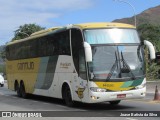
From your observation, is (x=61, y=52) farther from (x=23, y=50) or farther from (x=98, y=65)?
(x=23, y=50)

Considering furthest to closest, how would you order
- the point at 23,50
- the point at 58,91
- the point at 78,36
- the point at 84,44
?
the point at 23,50 → the point at 58,91 → the point at 78,36 → the point at 84,44

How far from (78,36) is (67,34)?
1342mm

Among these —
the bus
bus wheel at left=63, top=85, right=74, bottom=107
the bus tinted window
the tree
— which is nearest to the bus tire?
the bus tinted window

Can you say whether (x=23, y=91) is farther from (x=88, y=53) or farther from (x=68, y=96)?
(x=88, y=53)

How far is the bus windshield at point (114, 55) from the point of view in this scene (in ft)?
55.3

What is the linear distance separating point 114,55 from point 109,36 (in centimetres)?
86

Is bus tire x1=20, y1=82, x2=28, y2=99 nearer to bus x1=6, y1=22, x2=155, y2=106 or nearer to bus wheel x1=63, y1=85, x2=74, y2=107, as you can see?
bus x1=6, y1=22, x2=155, y2=106

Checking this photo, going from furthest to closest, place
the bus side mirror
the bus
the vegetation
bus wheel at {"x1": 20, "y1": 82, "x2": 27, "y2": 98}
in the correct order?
the vegetation, bus wheel at {"x1": 20, "y1": 82, "x2": 27, "y2": 98}, the bus, the bus side mirror

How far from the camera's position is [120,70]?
55.7 ft

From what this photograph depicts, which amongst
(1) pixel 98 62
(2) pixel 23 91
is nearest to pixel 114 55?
(1) pixel 98 62

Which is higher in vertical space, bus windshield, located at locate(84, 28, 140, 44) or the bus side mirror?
bus windshield, located at locate(84, 28, 140, 44)

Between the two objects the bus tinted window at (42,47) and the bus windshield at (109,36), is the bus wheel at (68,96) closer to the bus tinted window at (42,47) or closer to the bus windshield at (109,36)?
the bus tinted window at (42,47)

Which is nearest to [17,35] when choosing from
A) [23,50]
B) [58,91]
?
[23,50]

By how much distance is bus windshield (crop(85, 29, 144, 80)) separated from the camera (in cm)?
1684
